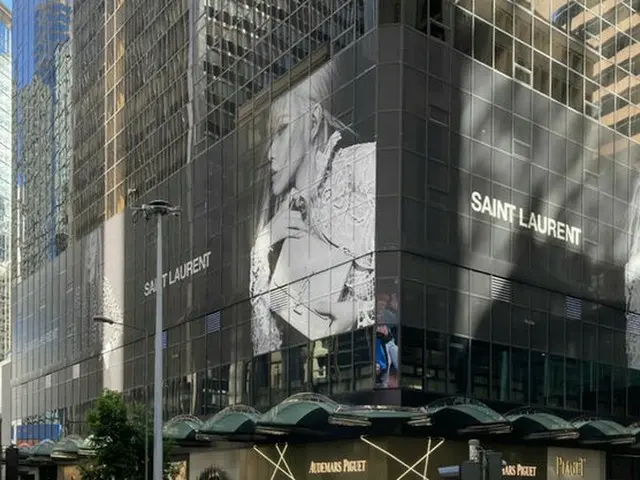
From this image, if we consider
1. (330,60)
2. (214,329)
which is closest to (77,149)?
(214,329)

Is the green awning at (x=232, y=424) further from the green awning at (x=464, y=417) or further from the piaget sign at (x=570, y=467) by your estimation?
the piaget sign at (x=570, y=467)

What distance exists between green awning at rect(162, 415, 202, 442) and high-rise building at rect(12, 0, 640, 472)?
0.91m

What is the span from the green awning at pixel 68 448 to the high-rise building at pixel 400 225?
411 cm

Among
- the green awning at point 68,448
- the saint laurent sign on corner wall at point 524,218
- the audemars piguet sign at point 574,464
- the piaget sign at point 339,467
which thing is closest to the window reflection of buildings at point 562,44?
the saint laurent sign on corner wall at point 524,218

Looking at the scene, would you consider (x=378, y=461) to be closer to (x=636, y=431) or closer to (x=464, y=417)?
(x=464, y=417)

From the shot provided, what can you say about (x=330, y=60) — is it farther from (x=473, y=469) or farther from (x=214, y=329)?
(x=473, y=469)

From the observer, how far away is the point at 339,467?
36.9 metres

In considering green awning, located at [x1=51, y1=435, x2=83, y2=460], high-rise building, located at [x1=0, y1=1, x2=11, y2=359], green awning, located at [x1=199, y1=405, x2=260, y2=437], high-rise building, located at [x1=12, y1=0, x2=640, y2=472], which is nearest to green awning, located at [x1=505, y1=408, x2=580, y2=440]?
high-rise building, located at [x1=12, y1=0, x2=640, y2=472]

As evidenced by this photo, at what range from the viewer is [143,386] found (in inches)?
2124

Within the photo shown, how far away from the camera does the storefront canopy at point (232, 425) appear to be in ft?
126

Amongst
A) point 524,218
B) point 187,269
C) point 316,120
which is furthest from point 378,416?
point 187,269

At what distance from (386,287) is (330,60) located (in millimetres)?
9795

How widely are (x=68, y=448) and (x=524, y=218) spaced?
28.8m

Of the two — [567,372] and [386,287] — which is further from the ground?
[386,287]
